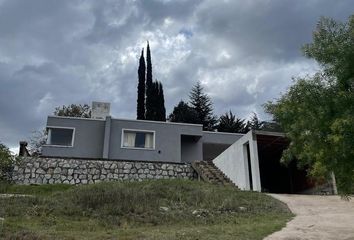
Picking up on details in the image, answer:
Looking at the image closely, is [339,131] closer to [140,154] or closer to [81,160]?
[81,160]

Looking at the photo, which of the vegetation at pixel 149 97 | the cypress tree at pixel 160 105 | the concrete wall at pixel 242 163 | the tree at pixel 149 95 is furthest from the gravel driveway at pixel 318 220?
the tree at pixel 149 95

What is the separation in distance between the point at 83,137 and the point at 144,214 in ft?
54.2

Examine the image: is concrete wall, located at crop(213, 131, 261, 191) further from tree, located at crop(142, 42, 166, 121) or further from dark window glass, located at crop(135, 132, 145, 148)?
tree, located at crop(142, 42, 166, 121)

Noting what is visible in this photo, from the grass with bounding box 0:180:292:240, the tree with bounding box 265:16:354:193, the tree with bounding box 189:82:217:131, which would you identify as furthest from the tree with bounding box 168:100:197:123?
the tree with bounding box 265:16:354:193

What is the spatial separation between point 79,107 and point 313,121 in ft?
116

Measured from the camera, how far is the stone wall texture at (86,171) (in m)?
23.1

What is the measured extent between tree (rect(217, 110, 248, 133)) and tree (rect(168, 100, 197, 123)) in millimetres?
3209

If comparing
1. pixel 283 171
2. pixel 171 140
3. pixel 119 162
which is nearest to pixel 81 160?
pixel 119 162

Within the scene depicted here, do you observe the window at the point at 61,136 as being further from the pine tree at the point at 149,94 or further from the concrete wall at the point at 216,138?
the pine tree at the point at 149,94

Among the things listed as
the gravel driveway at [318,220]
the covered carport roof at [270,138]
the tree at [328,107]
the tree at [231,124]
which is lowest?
the gravel driveway at [318,220]

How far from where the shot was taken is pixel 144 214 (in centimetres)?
1285

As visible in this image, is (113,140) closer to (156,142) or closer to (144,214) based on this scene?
(156,142)

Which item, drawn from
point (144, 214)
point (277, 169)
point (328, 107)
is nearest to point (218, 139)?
point (277, 169)

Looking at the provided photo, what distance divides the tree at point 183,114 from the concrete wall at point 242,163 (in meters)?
19.2
